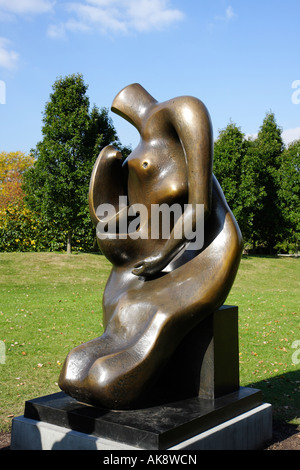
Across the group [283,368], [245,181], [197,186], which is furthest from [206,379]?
[245,181]

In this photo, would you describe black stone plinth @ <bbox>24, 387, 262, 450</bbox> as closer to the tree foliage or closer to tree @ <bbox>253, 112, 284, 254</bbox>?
the tree foliage

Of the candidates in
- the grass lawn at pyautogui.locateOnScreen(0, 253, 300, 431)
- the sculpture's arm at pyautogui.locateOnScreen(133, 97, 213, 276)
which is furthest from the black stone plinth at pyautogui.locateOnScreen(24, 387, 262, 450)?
the grass lawn at pyautogui.locateOnScreen(0, 253, 300, 431)

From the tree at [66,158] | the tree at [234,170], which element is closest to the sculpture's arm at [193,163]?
the tree at [66,158]

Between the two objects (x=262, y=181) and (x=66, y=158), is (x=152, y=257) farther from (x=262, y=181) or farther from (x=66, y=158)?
(x=262, y=181)

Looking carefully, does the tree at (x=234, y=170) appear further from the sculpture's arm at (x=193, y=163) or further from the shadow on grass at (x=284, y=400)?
the sculpture's arm at (x=193, y=163)

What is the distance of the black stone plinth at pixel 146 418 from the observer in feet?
12.9

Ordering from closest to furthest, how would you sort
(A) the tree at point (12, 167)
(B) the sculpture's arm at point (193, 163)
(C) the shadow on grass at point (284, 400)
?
(B) the sculpture's arm at point (193, 163), (C) the shadow on grass at point (284, 400), (A) the tree at point (12, 167)

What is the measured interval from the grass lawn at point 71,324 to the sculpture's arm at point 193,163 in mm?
3099

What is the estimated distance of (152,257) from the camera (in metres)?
4.82

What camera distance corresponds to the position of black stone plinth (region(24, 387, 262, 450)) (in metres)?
3.94

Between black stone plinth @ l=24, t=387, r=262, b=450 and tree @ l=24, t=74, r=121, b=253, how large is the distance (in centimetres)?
1830

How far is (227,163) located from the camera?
30.4 metres

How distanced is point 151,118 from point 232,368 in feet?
9.56

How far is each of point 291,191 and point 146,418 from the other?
31.3 metres
